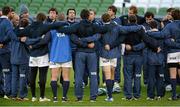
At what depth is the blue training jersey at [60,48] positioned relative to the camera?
11.9m

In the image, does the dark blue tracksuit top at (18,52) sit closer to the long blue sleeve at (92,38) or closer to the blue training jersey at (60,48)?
the blue training jersey at (60,48)

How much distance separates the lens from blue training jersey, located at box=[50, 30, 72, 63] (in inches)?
470

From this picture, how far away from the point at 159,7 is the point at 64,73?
19762 mm

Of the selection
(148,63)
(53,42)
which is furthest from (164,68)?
(53,42)

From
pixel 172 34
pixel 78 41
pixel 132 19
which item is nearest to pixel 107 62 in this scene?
pixel 78 41

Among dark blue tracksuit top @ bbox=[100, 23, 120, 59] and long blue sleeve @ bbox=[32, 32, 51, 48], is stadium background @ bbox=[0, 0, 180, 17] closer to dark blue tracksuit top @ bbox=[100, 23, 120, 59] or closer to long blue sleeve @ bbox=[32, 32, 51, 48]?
dark blue tracksuit top @ bbox=[100, 23, 120, 59]

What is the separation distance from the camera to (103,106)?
11.3 meters

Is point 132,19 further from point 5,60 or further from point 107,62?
point 5,60

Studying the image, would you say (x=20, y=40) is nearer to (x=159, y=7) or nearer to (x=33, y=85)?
(x=33, y=85)

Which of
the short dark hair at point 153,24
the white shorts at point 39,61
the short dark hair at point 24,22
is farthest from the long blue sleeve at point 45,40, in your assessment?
the short dark hair at point 153,24

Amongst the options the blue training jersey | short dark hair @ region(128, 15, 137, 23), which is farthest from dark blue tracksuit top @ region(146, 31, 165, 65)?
the blue training jersey

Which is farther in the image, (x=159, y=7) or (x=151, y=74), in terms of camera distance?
(x=159, y=7)

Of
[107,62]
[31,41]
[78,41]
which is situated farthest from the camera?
[107,62]

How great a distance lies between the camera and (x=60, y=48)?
1195cm
